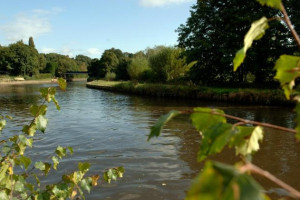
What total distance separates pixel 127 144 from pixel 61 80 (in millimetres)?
7352

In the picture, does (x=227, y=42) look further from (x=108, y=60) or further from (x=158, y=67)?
(x=108, y=60)

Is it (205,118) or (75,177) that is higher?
(205,118)

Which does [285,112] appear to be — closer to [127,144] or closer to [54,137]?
[127,144]

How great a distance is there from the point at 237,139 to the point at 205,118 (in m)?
0.14

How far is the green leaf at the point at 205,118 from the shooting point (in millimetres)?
975

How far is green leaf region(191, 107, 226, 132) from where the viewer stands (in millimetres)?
975

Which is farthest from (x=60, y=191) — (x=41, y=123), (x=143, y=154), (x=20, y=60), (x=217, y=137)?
(x=20, y=60)

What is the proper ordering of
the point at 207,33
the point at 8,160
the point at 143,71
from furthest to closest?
the point at 143,71 < the point at 207,33 < the point at 8,160

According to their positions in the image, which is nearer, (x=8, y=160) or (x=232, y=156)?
(x=8, y=160)

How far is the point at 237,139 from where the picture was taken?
1.01m

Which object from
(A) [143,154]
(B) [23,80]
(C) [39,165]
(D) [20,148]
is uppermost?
(D) [20,148]

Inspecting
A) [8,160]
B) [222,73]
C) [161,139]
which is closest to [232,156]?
[161,139]

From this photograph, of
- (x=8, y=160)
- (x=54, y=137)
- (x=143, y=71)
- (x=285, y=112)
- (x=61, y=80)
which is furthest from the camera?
(x=143, y=71)

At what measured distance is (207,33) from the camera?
1064 inches
